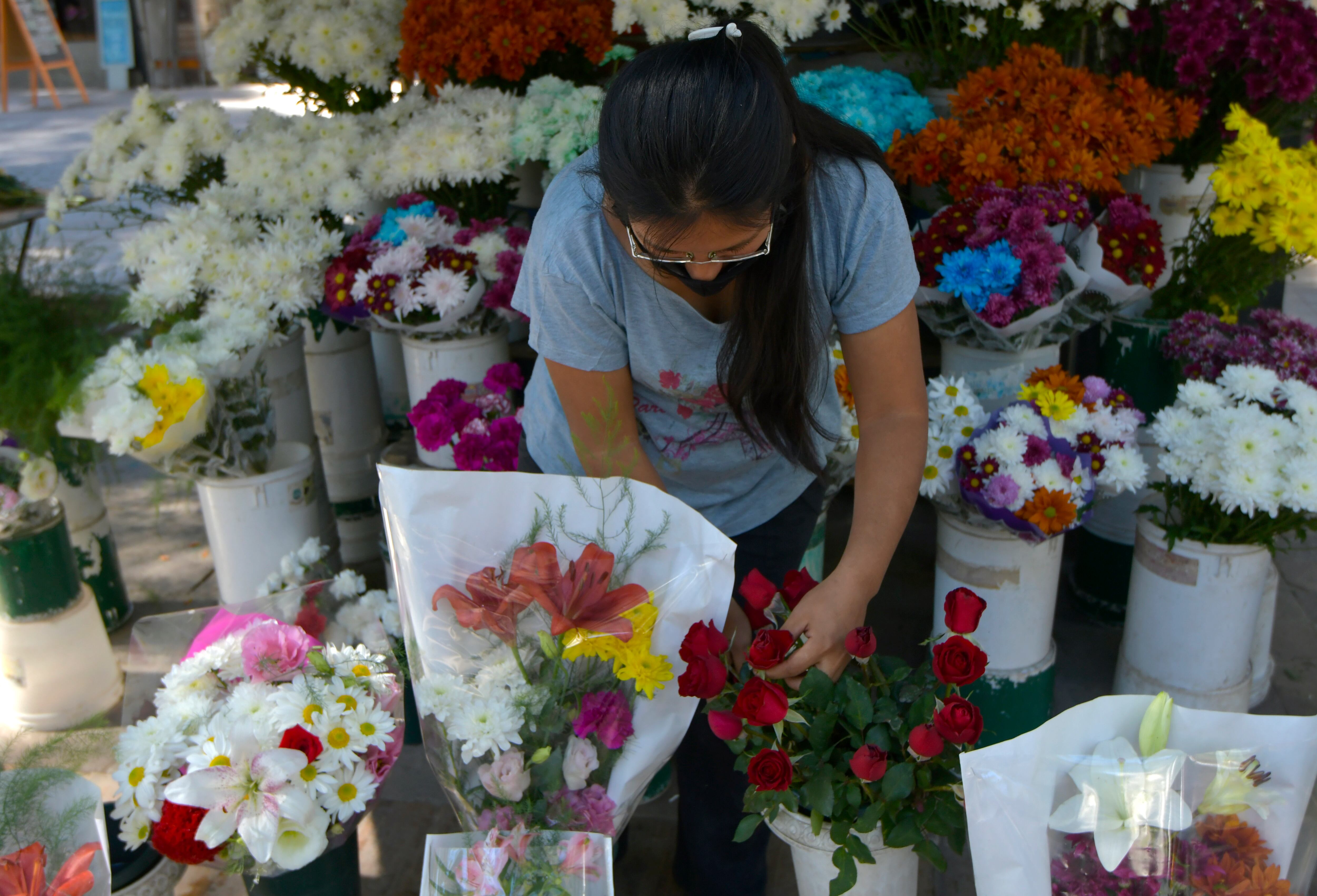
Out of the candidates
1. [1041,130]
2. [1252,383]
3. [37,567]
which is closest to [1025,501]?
[1252,383]

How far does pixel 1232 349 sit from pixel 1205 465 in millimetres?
347

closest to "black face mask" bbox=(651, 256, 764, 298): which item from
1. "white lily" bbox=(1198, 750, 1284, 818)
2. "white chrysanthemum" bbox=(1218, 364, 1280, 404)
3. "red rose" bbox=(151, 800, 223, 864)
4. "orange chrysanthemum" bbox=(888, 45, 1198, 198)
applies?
"white lily" bbox=(1198, 750, 1284, 818)

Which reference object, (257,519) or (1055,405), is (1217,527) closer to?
A: (1055,405)

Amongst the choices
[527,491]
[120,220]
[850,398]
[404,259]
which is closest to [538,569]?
[527,491]

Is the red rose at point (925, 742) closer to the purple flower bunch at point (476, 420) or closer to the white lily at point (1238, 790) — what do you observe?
the white lily at point (1238, 790)

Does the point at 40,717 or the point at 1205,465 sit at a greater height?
the point at 1205,465

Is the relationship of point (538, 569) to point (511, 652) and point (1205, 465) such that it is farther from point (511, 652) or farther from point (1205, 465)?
point (1205, 465)

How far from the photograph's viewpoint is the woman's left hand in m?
1.04

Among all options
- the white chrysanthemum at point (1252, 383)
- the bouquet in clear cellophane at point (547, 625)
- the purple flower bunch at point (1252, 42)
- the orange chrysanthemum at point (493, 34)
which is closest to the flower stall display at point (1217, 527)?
the white chrysanthemum at point (1252, 383)

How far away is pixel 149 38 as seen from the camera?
32.8 feet

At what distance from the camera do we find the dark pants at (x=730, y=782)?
1.50 meters

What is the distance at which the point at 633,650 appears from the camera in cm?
99

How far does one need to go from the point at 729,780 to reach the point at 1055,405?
93 cm

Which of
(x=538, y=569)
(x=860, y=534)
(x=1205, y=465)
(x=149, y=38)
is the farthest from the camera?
(x=149, y=38)
